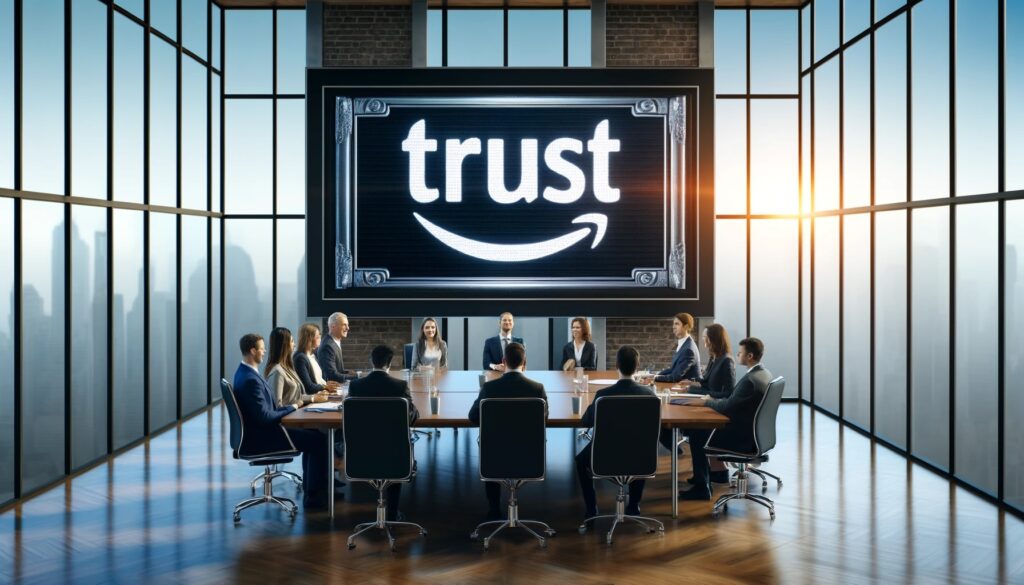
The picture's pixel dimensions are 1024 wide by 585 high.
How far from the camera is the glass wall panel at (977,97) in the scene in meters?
6.39

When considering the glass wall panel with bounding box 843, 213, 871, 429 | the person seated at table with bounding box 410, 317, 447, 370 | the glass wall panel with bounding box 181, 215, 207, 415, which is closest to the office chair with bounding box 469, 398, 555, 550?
Result: the person seated at table with bounding box 410, 317, 447, 370

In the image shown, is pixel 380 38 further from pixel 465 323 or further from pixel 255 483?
pixel 255 483

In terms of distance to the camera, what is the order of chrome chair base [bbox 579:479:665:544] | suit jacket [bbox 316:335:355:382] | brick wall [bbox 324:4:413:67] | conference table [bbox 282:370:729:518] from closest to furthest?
1. chrome chair base [bbox 579:479:665:544]
2. conference table [bbox 282:370:729:518]
3. suit jacket [bbox 316:335:355:382]
4. brick wall [bbox 324:4:413:67]

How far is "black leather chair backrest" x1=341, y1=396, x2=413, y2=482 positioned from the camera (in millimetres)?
5195

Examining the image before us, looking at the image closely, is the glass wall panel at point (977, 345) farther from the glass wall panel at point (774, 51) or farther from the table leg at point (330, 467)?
the table leg at point (330, 467)

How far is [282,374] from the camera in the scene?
20.4 feet

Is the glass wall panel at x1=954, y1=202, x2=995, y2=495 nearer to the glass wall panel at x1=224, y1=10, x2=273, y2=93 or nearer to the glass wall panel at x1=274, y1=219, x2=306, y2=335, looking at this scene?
the glass wall panel at x1=274, y1=219, x2=306, y2=335

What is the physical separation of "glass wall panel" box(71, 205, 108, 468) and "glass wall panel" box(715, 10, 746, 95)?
7.04 m

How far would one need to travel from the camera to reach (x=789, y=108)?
10492mm

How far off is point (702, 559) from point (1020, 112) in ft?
12.7

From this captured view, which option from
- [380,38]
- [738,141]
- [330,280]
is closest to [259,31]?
[380,38]

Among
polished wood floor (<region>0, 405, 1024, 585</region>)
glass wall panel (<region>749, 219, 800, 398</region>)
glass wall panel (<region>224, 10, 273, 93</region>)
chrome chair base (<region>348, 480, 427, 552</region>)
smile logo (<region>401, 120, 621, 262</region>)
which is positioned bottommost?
polished wood floor (<region>0, 405, 1024, 585</region>)

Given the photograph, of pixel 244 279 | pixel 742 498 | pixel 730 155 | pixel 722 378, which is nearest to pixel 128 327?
pixel 244 279

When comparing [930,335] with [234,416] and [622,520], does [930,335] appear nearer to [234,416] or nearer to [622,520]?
[622,520]
